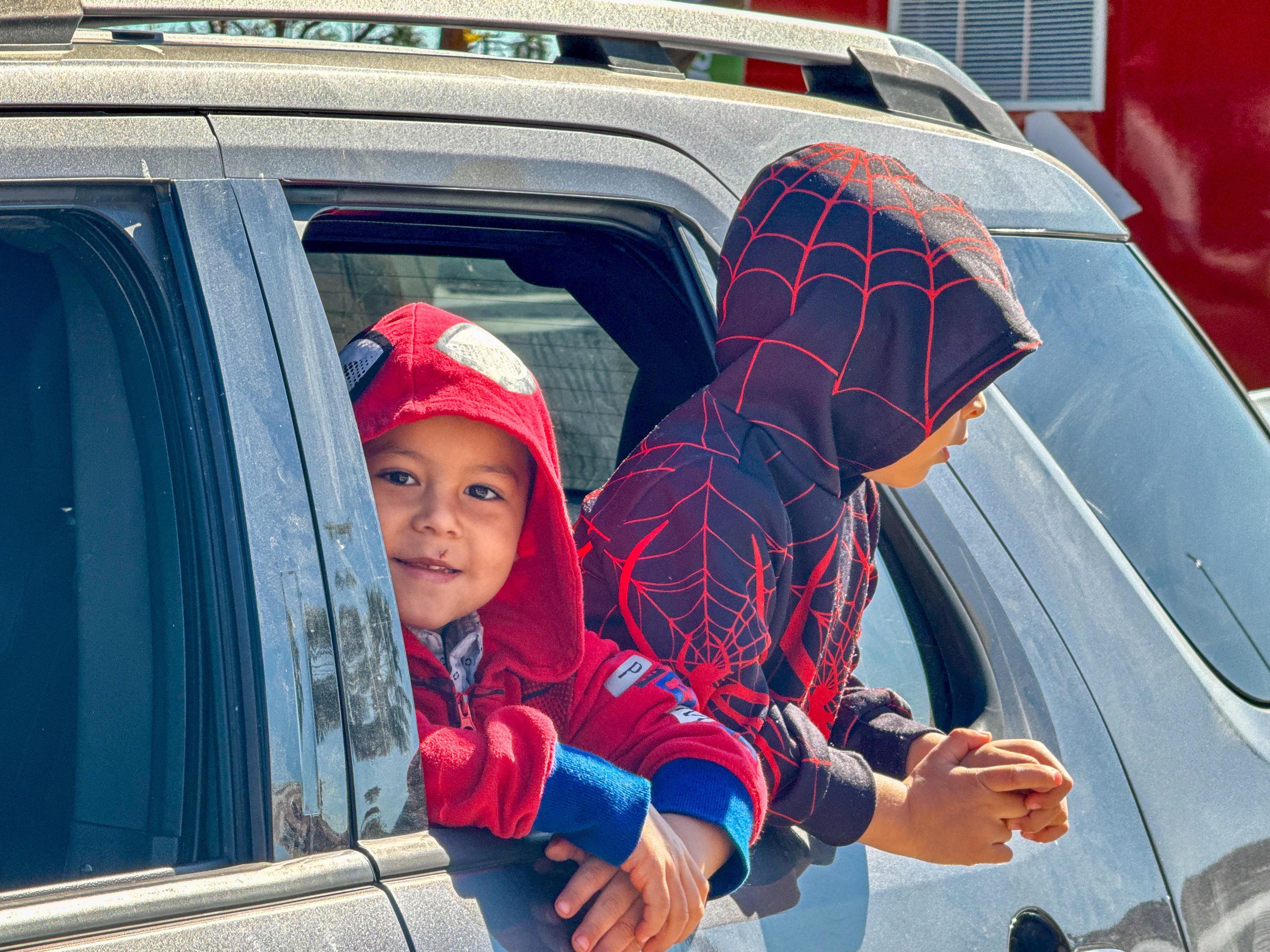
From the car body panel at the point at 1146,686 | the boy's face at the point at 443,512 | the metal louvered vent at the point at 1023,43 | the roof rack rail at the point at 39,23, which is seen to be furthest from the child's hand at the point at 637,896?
the metal louvered vent at the point at 1023,43

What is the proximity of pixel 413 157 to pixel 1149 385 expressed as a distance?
1.08 meters

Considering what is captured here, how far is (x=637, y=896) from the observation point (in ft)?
3.84

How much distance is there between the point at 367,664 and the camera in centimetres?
114

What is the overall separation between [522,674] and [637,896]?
0.31 metres

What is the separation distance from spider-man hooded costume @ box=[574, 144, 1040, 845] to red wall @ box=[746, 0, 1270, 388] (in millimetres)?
5362

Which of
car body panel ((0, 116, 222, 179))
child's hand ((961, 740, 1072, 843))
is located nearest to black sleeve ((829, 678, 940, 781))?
child's hand ((961, 740, 1072, 843))

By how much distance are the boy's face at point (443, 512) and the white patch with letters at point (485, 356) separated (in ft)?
0.18

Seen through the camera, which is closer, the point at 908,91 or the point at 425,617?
the point at 425,617

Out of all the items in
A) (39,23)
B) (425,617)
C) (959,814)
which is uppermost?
(39,23)

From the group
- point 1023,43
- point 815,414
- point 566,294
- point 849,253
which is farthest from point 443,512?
point 1023,43

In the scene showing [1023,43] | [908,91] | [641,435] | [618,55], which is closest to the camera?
[618,55]

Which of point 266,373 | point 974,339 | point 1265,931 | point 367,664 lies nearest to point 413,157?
point 266,373

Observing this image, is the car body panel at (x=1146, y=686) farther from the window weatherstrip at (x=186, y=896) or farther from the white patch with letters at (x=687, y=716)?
the window weatherstrip at (x=186, y=896)

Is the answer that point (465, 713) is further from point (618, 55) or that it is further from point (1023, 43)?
point (1023, 43)
